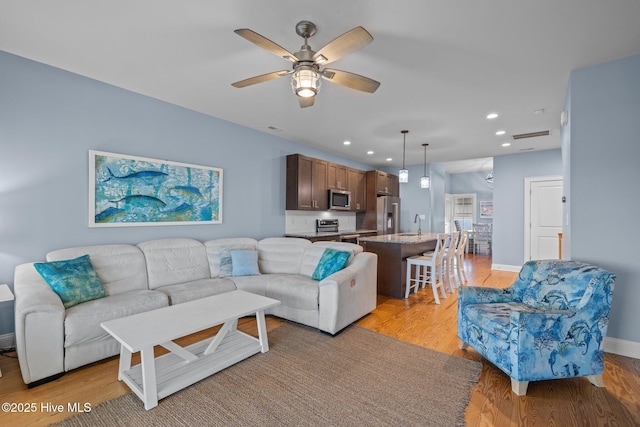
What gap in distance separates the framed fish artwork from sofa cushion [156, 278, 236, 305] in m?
0.94

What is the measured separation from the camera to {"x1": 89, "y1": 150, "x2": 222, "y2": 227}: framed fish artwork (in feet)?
10.4

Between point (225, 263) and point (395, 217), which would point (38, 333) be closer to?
point (225, 263)

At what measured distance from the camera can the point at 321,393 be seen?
2.05 metres

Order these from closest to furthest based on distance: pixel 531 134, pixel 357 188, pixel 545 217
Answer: pixel 531 134 → pixel 545 217 → pixel 357 188

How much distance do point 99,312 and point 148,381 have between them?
2.98ft

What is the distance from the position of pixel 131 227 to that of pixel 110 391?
6.20ft

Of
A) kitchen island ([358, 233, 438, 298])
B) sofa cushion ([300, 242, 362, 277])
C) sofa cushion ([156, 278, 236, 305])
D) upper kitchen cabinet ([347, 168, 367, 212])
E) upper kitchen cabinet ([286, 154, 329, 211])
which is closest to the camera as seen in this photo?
sofa cushion ([156, 278, 236, 305])

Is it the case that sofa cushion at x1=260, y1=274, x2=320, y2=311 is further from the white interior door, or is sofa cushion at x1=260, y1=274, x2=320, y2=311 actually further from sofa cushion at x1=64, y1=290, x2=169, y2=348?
the white interior door

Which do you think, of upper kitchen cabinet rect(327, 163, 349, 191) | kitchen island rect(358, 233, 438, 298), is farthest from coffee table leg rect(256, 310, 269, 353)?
upper kitchen cabinet rect(327, 163, 349, 191)

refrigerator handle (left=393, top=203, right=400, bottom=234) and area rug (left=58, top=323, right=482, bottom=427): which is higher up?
refrigerator handle (left=393, top=203, right=400, bottom=234)

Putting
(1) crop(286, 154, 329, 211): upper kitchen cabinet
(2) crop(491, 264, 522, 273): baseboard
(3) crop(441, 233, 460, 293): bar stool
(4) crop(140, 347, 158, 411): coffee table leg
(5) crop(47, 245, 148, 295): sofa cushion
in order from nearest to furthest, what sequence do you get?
(4) crop(140, 347, 158, 411): coffee table leg
(5) crop(47, 245, 148, 295): sofa cushion
(3) crop(441, 233, 460, 293): bar stool
(1) crop(286, 154, 329, 211): upper kitchen cabinet
(2) crop(491, 264, 522, 273): baseboard

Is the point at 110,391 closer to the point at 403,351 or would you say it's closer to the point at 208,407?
the point at 208,407

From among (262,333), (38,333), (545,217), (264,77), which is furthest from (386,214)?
(38,333)

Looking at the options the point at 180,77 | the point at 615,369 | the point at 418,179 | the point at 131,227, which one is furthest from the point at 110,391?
the point at 418,179
